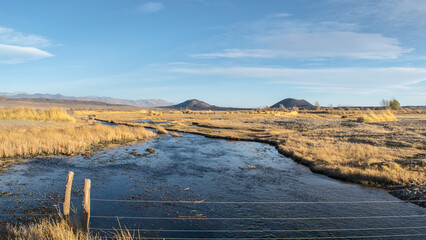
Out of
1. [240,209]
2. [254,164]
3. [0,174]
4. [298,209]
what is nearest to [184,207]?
[240,209]

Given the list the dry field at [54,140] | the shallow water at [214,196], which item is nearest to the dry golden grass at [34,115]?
the dry field at [54,140]

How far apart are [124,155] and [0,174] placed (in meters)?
8.60

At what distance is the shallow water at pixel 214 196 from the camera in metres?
9.54

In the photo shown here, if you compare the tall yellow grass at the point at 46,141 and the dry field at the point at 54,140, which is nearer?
the dry field at the point at 54,140

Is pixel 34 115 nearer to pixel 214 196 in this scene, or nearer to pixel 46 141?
pixel 46 141

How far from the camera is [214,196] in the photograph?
41.2ft

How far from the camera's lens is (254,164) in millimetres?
19531

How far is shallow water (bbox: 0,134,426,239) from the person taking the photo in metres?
9.54

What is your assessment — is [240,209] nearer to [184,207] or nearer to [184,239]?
[184,207]

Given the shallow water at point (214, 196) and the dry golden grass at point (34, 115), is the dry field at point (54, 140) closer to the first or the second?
the shallow water at point (214, 196)

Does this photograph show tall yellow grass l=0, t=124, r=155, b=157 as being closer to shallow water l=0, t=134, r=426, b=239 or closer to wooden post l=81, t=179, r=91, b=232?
shallow water l=0, t=134, r=426, b=239

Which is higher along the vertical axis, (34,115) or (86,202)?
(34,115)

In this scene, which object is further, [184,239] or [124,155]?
[124,155]

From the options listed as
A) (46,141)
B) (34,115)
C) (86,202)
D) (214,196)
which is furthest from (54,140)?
(34,115)
